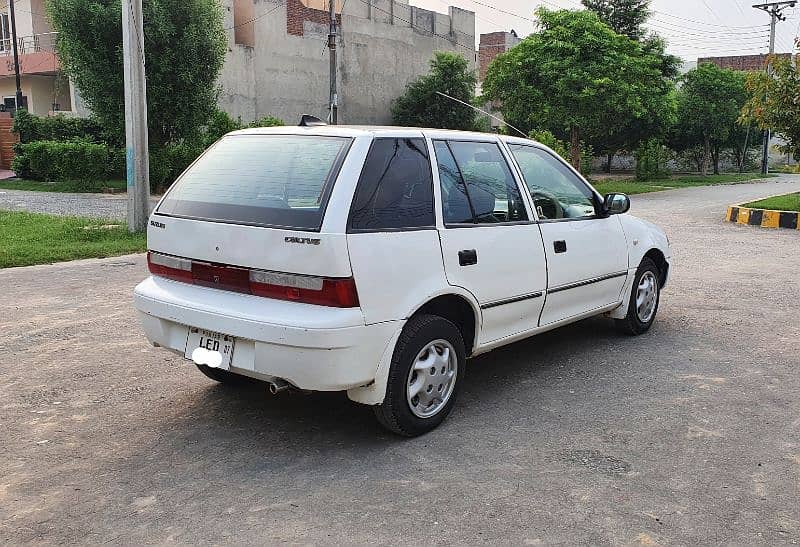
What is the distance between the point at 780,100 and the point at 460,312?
13287 mm

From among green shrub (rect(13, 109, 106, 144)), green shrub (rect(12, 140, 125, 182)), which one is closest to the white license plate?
green shrub (rect(12, 140, 125, 182))

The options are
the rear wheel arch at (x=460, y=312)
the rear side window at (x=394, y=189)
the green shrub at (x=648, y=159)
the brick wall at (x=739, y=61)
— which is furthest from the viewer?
the brick wall at (x=739, y=61)

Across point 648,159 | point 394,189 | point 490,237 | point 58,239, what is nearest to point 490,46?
point 648,159

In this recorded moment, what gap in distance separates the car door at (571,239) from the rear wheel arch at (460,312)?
70 centimetres

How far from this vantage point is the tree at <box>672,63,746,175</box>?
35.0 m

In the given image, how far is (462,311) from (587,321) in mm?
2613

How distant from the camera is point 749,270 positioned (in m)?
9.55

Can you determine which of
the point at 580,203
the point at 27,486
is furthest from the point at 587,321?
the point at 27,486

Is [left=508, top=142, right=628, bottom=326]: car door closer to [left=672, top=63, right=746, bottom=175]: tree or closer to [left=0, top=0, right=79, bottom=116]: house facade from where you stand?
[left=0, top=0, right=79, bottom=116]: house facade

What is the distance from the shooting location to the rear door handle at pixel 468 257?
429 centimetres

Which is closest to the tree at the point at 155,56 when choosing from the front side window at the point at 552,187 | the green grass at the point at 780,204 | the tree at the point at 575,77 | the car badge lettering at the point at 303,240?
the tree at the point at 575,77

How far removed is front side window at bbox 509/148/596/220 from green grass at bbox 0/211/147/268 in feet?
22.2

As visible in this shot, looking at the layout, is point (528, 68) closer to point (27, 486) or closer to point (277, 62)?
point (277, 62)

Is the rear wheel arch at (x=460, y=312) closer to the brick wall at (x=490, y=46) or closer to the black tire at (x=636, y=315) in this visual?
the black tire at (x=636, y=315)
